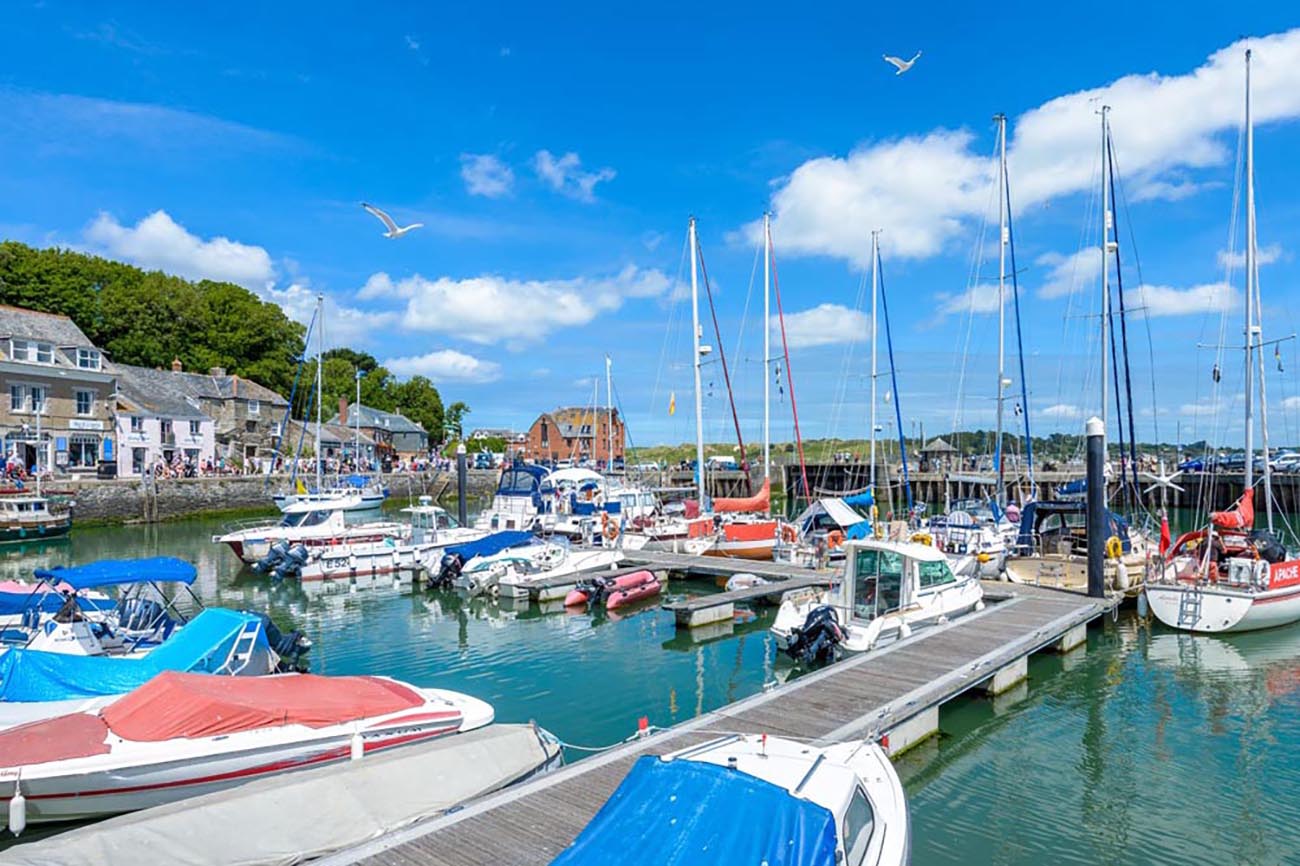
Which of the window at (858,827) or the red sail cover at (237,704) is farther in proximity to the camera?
the red sail cover at (237,704)

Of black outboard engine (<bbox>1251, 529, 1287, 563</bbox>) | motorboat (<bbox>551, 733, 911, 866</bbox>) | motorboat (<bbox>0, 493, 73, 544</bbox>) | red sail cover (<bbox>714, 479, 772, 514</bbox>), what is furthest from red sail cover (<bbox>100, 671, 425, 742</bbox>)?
motorboat (<bbox>0, 493, 73, 544</bbox>)

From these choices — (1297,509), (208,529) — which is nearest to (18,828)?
(208,529)

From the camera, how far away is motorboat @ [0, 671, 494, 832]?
1034 centimetres

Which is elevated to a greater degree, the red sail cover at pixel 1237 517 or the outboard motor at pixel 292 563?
the red sail cover at pixel 1237 517

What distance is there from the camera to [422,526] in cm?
3647

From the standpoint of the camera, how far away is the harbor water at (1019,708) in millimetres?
10938

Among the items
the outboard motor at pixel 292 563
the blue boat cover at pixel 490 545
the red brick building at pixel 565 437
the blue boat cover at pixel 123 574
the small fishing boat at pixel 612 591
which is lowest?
the small fishing boat at pixel 612 591

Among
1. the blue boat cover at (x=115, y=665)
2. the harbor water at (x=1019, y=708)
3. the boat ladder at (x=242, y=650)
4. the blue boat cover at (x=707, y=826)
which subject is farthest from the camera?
the boat ladder at (x=242, y=650)

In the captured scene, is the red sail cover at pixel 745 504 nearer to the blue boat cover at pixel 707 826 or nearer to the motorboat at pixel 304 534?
the motorboat at pixel 304 534

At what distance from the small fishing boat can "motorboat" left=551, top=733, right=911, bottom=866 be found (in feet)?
61.0

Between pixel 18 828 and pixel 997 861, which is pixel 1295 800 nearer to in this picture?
pixel 997 861

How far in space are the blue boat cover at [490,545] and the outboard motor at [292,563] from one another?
624 centimetres

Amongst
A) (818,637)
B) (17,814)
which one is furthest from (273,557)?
(17,814)

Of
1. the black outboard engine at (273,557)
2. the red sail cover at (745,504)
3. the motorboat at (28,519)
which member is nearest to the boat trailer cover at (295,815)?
the black outboard engine at (273,557)
